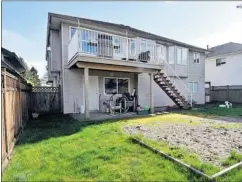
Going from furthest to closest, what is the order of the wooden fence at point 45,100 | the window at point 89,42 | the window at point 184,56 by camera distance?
the window at point 184,56
the wooden fence at point 45,100
the window at point 89,42

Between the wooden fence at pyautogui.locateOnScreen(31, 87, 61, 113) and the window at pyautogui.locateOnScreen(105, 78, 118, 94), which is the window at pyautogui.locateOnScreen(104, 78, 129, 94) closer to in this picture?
the window at pyautogui.locateOnScreen(105, 78, 118, 94)

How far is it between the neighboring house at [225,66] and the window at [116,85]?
10502 mm

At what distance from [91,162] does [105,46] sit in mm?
7238

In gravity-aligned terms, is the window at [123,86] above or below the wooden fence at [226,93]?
above

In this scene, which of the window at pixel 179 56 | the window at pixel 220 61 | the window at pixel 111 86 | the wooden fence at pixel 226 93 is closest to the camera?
the window at pixel 111 86

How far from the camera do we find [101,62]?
850cm

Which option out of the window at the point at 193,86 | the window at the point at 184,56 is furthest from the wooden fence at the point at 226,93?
the window at the point at 184,56

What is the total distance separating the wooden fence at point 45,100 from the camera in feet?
36.9

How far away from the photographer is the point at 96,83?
11.3 m

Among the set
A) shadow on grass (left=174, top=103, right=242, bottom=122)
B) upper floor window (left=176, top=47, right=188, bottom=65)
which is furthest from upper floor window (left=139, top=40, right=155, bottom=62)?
upper floor window (left=176, top=47, right=188, bottom=65)

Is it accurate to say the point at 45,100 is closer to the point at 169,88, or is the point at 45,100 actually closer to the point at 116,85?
the point at 116,85

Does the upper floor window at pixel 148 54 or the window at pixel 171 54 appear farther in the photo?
the window at pixel 171 54

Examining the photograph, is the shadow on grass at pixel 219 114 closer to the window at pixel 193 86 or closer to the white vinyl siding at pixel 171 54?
the white vinyl siding at pixel 171 54

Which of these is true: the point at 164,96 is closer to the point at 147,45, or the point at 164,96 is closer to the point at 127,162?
the point at 147,45
